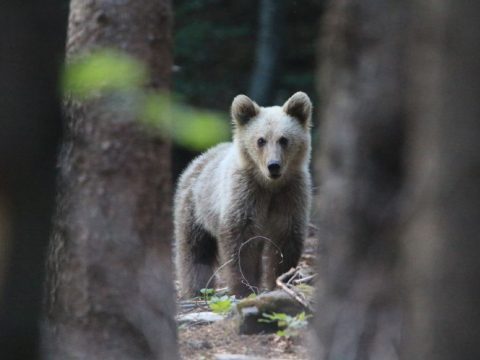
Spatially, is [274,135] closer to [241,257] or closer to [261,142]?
[261,142]

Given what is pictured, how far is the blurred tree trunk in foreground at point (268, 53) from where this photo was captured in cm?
1523

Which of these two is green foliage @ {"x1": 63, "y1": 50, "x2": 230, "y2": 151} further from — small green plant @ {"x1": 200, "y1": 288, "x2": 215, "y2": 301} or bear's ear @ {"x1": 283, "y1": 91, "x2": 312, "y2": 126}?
bear's ear @ {"x1": 283, "y1": 91, "x2": 312, "y2": 126}

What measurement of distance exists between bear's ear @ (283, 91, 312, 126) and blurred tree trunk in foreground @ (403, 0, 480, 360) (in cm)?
768

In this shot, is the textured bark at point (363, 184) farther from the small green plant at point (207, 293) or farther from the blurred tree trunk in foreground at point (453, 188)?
the small green plant at point (207, 293)

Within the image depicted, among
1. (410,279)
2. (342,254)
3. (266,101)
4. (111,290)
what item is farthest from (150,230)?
(266,101)

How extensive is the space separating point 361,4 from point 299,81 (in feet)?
37.0

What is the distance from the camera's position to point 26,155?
3.40 meters

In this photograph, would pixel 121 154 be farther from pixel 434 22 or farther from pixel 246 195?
pixel 246 195

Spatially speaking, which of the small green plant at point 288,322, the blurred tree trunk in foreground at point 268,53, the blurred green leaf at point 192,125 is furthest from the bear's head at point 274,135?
the blurred green leaf at point 192,125

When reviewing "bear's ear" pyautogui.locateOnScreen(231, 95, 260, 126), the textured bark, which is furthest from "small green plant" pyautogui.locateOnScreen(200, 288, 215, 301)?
the textured bark

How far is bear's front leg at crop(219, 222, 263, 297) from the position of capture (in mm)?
9516

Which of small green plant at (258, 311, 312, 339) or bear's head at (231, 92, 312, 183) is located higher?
bear's head at (231, 92, 312, 183)

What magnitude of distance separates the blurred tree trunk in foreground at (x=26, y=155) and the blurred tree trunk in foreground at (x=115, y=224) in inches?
63.3

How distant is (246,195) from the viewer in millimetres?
10023
